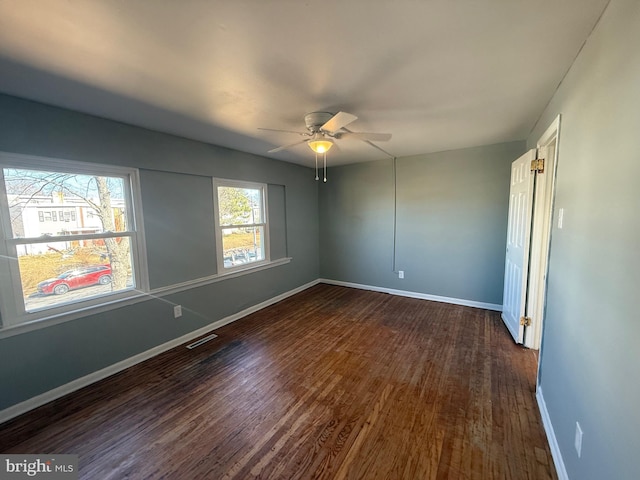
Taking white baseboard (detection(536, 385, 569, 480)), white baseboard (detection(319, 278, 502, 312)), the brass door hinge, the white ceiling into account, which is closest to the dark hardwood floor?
white baseboard (detection(536, 385, 569, 480))

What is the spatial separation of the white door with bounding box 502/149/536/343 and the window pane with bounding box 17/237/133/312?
4100 mm

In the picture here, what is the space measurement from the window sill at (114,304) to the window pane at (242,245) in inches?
6.2

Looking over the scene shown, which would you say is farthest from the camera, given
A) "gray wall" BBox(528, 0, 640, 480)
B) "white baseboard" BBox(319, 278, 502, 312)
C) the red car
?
"white baseboard" BBox(319, 278, 502, 312)

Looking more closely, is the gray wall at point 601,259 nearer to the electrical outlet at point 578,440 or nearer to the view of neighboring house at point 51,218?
the electrical outlet at point 578,440

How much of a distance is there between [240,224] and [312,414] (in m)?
2.68

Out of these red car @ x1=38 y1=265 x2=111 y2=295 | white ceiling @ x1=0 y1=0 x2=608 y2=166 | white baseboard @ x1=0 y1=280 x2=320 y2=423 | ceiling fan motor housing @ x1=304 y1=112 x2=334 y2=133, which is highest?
white ceiling @ x1=0 y1=0 x2=608 y2=166

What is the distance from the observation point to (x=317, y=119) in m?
2.22

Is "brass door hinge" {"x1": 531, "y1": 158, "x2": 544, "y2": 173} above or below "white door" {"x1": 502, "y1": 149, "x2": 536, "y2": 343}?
above

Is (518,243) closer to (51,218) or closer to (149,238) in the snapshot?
(149,238)

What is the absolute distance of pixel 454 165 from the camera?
3922 millimetres

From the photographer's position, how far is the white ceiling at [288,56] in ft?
3.73

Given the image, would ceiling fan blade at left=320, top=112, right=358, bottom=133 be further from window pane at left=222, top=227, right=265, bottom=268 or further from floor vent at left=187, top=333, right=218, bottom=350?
floor vent at left=187, top=333, right=218, bottom=350

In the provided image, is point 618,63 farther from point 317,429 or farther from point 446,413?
point 317,429

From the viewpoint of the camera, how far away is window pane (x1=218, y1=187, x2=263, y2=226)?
3584mm
